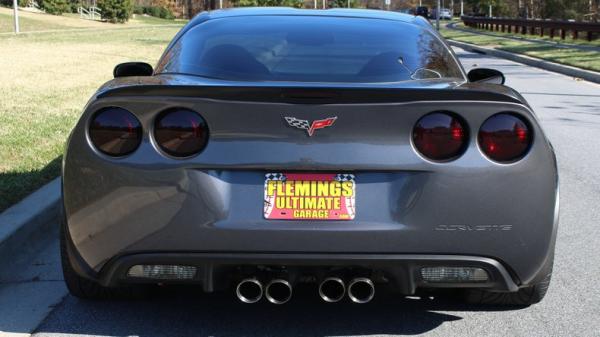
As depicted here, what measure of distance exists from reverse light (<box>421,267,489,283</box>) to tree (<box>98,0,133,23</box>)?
6604 centimetres

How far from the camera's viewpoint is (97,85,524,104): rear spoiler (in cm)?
358

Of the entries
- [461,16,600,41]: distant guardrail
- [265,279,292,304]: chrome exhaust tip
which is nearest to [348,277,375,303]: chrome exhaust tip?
[265,279,292,304]: chrome exhaust tip

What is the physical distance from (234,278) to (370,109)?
88 centimetres

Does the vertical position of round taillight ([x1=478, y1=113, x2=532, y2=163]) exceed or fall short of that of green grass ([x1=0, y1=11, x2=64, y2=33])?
it exceeds it

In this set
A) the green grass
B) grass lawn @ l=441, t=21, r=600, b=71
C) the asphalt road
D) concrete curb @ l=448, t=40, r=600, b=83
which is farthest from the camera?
the green grass

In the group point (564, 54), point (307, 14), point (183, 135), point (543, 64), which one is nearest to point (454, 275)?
point (183, 135)

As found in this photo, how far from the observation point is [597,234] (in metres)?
5.99

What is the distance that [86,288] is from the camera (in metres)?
4.17

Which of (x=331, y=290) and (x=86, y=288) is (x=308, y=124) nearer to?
(x=331, y=290)

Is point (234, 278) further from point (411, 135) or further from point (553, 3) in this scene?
point (553, 3)

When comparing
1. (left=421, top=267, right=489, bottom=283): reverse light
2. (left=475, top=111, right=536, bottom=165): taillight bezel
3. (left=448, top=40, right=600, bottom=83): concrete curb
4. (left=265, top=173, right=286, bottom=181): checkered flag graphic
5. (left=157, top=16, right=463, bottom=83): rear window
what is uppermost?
(left=157, top=16, right=463, bottom=83): rear window

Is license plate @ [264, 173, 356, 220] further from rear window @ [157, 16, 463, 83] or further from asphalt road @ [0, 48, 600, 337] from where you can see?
rear window @ [157, 16, 463, 83]

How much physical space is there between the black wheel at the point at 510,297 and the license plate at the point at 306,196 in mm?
917

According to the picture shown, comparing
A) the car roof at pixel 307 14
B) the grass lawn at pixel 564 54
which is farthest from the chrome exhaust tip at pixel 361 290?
the grass lawn at pixel 564 54
